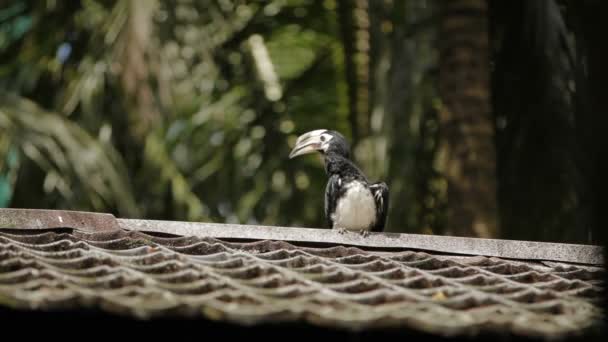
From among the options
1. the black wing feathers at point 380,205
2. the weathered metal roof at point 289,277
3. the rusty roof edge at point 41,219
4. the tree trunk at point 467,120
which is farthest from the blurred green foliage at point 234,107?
the rusty roof edge at point 41,219

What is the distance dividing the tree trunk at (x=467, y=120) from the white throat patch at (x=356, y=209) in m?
2.08

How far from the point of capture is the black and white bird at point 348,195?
5414 millimetres

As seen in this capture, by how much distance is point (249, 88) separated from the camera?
9.59 m

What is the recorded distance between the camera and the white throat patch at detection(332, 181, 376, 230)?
541 centimetres

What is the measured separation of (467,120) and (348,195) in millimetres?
2489

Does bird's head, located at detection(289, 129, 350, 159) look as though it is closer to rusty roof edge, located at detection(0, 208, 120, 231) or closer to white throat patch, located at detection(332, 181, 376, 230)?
white throat patch, located at detection(332, 181, 376, 230)

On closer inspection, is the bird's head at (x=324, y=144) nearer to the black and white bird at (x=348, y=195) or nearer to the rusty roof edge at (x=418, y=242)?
the black and white bird at (x=348, y=195)

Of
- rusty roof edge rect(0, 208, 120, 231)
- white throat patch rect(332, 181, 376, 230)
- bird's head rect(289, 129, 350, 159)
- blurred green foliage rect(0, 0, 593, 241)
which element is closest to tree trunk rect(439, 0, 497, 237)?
blurred green foliage rect(0, 0, 593, 241)

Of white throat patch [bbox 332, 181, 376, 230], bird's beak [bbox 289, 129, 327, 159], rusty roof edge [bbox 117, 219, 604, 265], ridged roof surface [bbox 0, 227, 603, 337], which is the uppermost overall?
bird's beak [bbox 289, 129, 327, 159]

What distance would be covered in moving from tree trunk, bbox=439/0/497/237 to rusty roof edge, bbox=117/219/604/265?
10.4ft

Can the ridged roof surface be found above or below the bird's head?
below

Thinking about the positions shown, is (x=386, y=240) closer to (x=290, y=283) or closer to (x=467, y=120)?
(x=290, y=283)

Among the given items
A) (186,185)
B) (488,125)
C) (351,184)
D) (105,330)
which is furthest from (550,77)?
(105,330)

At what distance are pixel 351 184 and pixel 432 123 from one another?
12.7 feet
